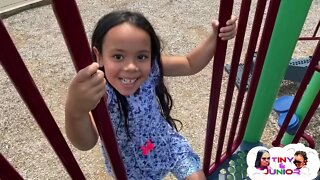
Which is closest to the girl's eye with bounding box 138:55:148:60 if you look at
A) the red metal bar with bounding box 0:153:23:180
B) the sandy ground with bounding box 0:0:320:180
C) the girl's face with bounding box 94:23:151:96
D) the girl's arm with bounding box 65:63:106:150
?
the girl's face with bounding box 94:23:151:96

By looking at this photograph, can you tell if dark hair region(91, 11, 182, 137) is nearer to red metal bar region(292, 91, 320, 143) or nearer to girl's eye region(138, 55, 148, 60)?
girl's eye region(138, 55, 148, 60)

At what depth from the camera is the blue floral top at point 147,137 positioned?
110cm

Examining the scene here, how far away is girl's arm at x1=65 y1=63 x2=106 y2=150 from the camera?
25.6 inches

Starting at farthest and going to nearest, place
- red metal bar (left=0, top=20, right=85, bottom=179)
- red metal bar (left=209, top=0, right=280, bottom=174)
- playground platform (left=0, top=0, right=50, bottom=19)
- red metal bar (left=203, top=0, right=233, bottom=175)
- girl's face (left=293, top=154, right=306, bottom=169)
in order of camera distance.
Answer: playground platform (left=0, top=0, right=50, bottom=19) < girl's face (left=293, top=154, right=306, bottom=169) < red metal bar (left=209, top=0, right=280, bottom=174) < red metal bar (left=203, top=0, right=233, bottom=175) < red metal bar (left=0, top=20, right=85, bottom=179)

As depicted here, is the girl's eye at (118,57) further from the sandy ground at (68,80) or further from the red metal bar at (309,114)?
the sandy ground at (68,80)

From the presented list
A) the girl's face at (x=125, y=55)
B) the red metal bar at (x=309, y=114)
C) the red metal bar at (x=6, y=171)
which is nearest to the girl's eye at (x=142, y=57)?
the girl's face at (x=125, y=55)

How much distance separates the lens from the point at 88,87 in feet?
2.17


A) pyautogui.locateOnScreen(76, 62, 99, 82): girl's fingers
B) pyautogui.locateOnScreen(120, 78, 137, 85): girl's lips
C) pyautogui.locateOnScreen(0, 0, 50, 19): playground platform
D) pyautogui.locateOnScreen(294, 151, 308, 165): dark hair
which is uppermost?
pyautogui.locateOnScreen(76, 62, 99, 82): girl's fingers

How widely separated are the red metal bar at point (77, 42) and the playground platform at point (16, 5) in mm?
2313

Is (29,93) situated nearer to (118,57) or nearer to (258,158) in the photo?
(118,57)

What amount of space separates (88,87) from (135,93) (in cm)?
44

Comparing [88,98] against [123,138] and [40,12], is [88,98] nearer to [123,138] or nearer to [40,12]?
[123,138]

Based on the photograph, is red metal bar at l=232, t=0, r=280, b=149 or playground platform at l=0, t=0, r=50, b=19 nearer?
red metal bar at l=232, t=0, r=280, b=149

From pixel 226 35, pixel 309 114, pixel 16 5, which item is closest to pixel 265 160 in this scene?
pixel 309 114
